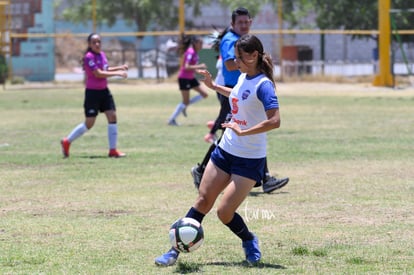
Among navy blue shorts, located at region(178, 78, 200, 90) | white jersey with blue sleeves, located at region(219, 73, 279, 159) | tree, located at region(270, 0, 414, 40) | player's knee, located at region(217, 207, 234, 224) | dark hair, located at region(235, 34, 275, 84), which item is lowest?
player's knee, located at region(217, 207, 234, 224)

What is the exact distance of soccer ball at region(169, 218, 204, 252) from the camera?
683cm

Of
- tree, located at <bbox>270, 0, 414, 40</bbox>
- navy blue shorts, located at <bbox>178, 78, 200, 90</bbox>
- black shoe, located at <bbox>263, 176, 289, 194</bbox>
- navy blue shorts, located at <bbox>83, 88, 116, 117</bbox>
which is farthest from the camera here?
tree, located at <bbox>270, 0, 414, 40</bbox>

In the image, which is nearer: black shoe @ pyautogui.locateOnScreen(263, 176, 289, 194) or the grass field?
the grass field

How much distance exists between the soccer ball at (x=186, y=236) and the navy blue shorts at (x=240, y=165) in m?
0.48

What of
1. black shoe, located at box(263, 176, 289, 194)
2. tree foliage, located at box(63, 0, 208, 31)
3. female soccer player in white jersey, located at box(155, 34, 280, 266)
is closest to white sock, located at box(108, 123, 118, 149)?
black shoe, located at box(263, 176, 289, 194)

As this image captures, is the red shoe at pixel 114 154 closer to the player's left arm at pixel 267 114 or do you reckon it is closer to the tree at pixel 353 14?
the player's left arm at pixel 267 114

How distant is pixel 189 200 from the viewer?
10.1 metres

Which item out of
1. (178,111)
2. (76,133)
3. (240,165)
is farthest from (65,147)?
(240,165)

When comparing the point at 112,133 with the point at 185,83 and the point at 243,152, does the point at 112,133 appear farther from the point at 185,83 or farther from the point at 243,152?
the point at 243,152

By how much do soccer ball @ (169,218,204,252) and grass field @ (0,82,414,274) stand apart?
159 millimetres

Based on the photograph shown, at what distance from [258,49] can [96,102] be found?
A: 7487 mm

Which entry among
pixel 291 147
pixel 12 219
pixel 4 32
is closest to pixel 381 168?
pixel 291 147

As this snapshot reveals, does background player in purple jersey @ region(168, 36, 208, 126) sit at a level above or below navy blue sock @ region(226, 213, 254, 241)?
above

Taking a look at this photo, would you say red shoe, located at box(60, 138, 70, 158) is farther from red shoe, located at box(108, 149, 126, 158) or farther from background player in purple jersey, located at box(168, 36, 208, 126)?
background player in purple jersey, located at box(168, 36, 208, 126)
